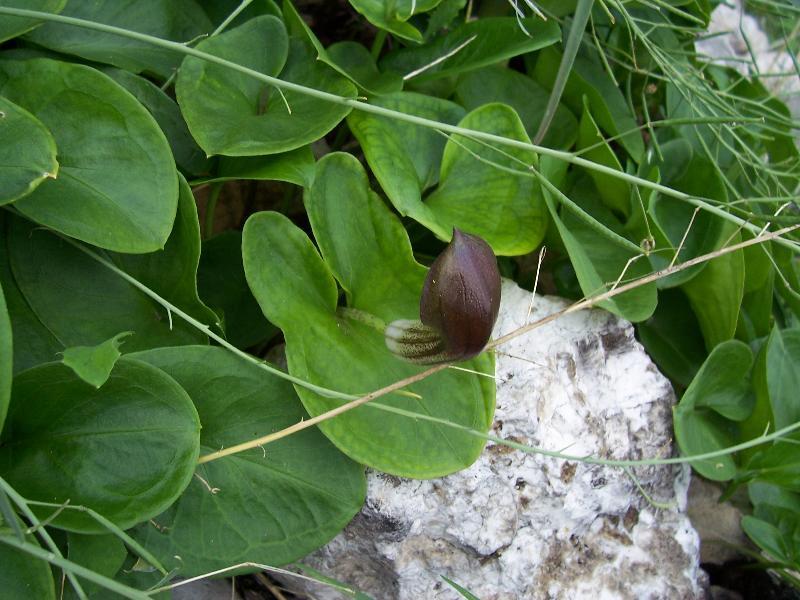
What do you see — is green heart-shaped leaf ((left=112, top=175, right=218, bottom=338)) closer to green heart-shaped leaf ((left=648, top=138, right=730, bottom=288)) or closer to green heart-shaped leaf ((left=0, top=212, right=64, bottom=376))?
green heart-shaped leaf ((left=0, top=212, right=64, bottom=376))

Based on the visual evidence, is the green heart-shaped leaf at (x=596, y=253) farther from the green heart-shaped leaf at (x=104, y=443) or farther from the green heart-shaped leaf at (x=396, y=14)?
the green heart-shaped leaf at (x=104, y=443)

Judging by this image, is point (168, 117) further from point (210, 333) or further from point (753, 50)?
point (753, 50)

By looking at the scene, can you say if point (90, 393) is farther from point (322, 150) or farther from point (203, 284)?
point (322, 150)

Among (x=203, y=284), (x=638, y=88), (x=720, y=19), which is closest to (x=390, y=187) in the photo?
(x=203, y=284)

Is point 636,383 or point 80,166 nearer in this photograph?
point 80,166

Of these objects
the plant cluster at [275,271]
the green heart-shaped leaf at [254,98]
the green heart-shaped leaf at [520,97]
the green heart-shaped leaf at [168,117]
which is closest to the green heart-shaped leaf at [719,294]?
the plant cluster at [275,271]

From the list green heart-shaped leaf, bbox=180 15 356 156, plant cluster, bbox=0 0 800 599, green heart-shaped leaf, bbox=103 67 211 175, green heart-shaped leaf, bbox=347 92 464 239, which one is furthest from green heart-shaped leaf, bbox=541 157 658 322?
green heart-shaped leaf, bbox=103 67 211 175
